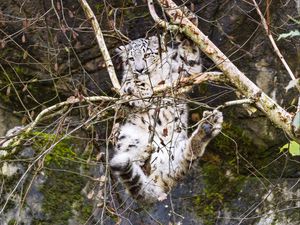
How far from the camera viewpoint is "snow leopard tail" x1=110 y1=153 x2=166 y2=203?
13.6ft

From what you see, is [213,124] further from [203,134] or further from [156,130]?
[156,130]

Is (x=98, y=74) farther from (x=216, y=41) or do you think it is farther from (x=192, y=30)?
(x=192, y=30)

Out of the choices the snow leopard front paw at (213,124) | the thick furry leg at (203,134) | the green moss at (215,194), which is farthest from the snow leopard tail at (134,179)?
the green moss at (215,194)

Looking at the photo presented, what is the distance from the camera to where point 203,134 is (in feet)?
14.0

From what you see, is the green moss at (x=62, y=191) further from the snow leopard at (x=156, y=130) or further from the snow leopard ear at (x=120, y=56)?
the snow leopard ear at (x=120, y=56)

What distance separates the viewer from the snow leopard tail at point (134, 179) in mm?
4156

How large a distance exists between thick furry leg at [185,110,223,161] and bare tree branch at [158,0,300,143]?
458mm

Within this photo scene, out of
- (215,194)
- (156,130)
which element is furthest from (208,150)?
(156,130)

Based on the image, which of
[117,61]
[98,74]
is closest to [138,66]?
[117,61]

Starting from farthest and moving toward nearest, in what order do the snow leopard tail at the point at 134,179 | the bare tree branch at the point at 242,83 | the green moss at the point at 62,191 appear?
the green moss at the point at 62,191
the snow leopard tail at the point at 134,179
the bare tree branch at the point at 242,83

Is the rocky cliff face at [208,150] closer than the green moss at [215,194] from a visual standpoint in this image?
Yes

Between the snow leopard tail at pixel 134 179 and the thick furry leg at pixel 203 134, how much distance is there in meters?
0.34

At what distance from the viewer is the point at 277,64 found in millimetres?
5059

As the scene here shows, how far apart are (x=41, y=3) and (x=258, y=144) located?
2.02 meters
